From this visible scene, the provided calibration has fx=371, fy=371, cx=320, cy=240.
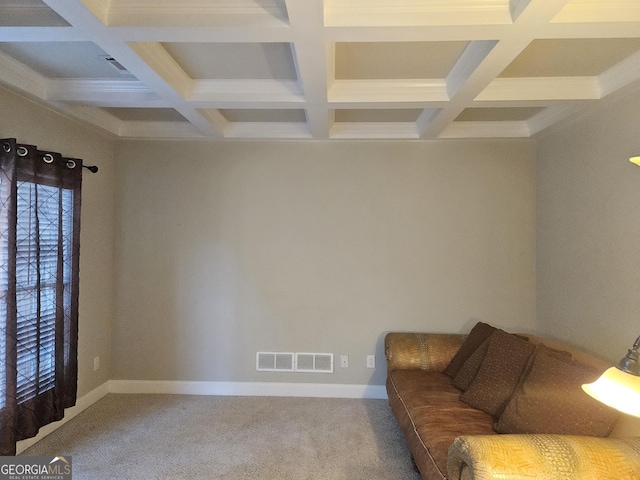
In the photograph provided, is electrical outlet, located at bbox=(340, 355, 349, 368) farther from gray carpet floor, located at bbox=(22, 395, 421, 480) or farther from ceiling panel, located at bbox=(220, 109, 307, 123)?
ceiling panel, located at bbox=(220, 109, 307, 123)

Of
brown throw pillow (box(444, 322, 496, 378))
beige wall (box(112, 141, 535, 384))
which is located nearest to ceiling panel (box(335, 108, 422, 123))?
beige wall (box(112, 141, 535, 384))

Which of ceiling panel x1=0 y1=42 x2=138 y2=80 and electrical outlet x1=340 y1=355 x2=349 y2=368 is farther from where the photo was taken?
electrical outlet x1=340 y1=355 x2=349 y2=368

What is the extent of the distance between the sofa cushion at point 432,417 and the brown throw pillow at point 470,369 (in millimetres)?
55

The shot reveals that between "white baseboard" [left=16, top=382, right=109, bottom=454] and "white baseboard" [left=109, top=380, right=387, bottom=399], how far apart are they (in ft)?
0.43

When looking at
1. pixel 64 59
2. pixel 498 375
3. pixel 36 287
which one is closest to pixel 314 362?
pixel 498 375

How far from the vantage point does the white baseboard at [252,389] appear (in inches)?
133

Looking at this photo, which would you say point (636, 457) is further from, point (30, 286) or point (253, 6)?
point (30, 286)

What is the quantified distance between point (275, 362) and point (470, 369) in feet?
5.60

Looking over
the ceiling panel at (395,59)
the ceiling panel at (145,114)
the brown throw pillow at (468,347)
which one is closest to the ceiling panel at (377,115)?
the ceiling panel at (395,59)

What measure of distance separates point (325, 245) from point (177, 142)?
5.48ft

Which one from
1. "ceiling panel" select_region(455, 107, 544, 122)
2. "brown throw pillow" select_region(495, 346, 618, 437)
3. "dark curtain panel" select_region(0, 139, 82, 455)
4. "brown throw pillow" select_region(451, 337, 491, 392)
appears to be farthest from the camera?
"ceiling panel" select_region(455, 107, 544, 122)

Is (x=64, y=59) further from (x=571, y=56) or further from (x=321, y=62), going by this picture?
(x=571, y=56)

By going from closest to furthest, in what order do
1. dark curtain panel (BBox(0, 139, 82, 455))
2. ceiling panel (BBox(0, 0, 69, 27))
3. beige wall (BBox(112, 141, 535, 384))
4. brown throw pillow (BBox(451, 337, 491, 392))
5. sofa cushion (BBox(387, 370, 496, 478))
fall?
ceiling panel (BBox(0, 0, 69, 27)) < sofa cushion (BBox(387, 370, 496, 478)) < dark curtain panel (BBox(0, 139, 82, 455)) < brown throw pillow (BBox(451, 337, 491, 392)) < beige wall (BBox(112, 141, 535, 384))

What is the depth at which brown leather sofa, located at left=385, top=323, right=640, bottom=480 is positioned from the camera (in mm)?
1367
